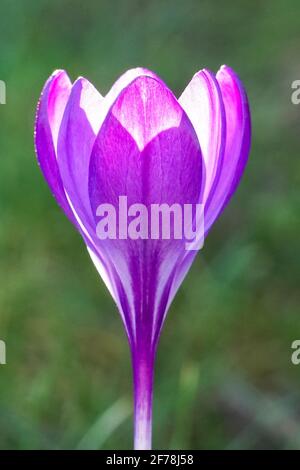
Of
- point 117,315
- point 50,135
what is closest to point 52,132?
point 50,135

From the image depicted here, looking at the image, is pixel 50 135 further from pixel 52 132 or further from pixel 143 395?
pixel 143 395

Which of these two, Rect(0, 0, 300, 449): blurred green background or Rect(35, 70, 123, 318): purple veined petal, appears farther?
Rect(0, 0, 300, 449): blurred green background

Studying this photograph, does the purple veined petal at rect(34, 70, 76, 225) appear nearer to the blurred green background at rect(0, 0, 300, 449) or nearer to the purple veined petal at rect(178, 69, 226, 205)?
the purple veined petal at rect(178, 69, 226, 205)

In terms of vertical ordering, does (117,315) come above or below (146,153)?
below

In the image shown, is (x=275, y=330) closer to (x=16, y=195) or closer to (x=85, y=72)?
(x=16, y=195)

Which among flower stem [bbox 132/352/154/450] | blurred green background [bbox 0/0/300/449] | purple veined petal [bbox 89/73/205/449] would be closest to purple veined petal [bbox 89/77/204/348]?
purple veined petal [bbox 89/73/205/449]

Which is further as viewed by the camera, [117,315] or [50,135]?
[117,315]

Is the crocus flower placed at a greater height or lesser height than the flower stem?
greater
